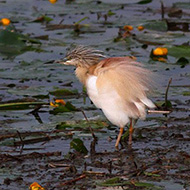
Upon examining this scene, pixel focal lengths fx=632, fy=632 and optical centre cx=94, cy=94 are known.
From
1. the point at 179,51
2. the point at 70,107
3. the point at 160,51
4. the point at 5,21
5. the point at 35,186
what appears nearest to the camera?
the point at 35,186

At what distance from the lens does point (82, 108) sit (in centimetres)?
723

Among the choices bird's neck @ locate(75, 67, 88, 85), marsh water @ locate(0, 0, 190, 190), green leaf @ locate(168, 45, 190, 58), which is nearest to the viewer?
marsh water @ locate(0, 0, 190, 190)

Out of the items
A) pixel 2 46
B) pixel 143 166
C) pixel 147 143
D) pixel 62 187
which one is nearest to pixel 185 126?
pixel 147 143

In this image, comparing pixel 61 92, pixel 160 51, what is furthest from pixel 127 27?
pixel 61 92

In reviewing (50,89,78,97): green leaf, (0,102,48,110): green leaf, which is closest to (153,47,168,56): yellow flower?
(50,89,78,97): green leaf

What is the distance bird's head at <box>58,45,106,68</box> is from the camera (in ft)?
20.5

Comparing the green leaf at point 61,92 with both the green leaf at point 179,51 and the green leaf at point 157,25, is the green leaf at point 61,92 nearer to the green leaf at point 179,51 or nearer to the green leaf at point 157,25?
the green leaf at point 179,51

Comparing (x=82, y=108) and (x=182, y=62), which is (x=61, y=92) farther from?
(x=182, y=62)

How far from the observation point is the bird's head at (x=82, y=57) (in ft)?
20.5

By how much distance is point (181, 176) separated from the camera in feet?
16.7

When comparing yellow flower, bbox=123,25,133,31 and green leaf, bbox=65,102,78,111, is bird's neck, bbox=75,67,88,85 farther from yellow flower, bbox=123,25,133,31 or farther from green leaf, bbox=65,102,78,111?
yellow flower, bbox=123,25,133,31

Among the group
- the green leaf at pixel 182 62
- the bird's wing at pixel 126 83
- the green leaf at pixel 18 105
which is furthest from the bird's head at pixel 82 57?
the green leaf at pixel 182 62

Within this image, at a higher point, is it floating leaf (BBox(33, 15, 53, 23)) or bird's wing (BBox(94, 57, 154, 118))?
floating leaf (BBox(33, 15, 53, 23))

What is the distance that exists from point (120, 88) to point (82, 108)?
138 cm
